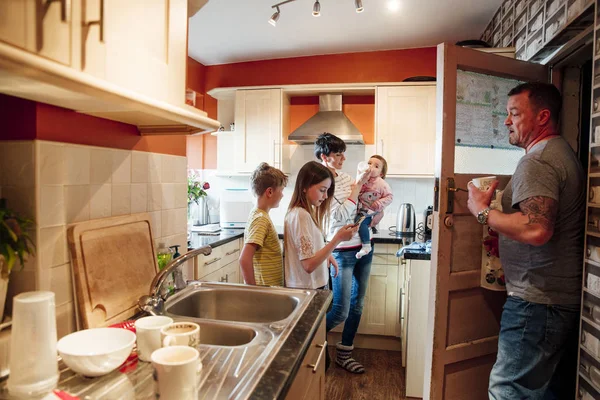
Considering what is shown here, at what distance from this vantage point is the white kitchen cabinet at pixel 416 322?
238 cm

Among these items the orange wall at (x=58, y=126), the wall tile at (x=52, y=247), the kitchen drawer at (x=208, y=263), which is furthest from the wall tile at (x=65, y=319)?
the kitchen drawer at (x=208, y=263)

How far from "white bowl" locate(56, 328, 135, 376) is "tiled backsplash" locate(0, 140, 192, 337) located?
11cm

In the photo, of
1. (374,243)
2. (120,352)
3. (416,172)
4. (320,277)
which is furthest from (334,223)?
(120,352)

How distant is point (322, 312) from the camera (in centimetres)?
136

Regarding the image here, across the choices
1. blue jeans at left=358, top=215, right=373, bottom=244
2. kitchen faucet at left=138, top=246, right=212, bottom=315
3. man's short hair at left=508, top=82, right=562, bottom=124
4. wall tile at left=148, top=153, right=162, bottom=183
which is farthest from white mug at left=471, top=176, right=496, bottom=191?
wall tile at left=148, top=153, right=162, bottom=183

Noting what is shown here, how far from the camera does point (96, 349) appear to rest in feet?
3.14

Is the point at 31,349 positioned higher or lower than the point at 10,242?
lower

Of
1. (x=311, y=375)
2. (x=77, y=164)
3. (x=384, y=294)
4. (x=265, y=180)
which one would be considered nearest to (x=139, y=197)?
(x=77, y=164)

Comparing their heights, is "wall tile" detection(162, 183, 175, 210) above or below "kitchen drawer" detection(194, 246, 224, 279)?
above

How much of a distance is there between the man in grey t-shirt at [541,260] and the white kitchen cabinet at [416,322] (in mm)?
773

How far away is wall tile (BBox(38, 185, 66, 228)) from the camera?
0.96 meters

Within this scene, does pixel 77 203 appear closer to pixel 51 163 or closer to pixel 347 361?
pixel 51 163

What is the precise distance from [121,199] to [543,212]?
4.86 ft

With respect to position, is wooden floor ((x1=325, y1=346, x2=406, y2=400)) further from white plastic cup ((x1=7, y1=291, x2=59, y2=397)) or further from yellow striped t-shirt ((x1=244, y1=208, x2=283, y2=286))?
white plastic cup ((x1=7, y1=291, x2=59, y2=397))
